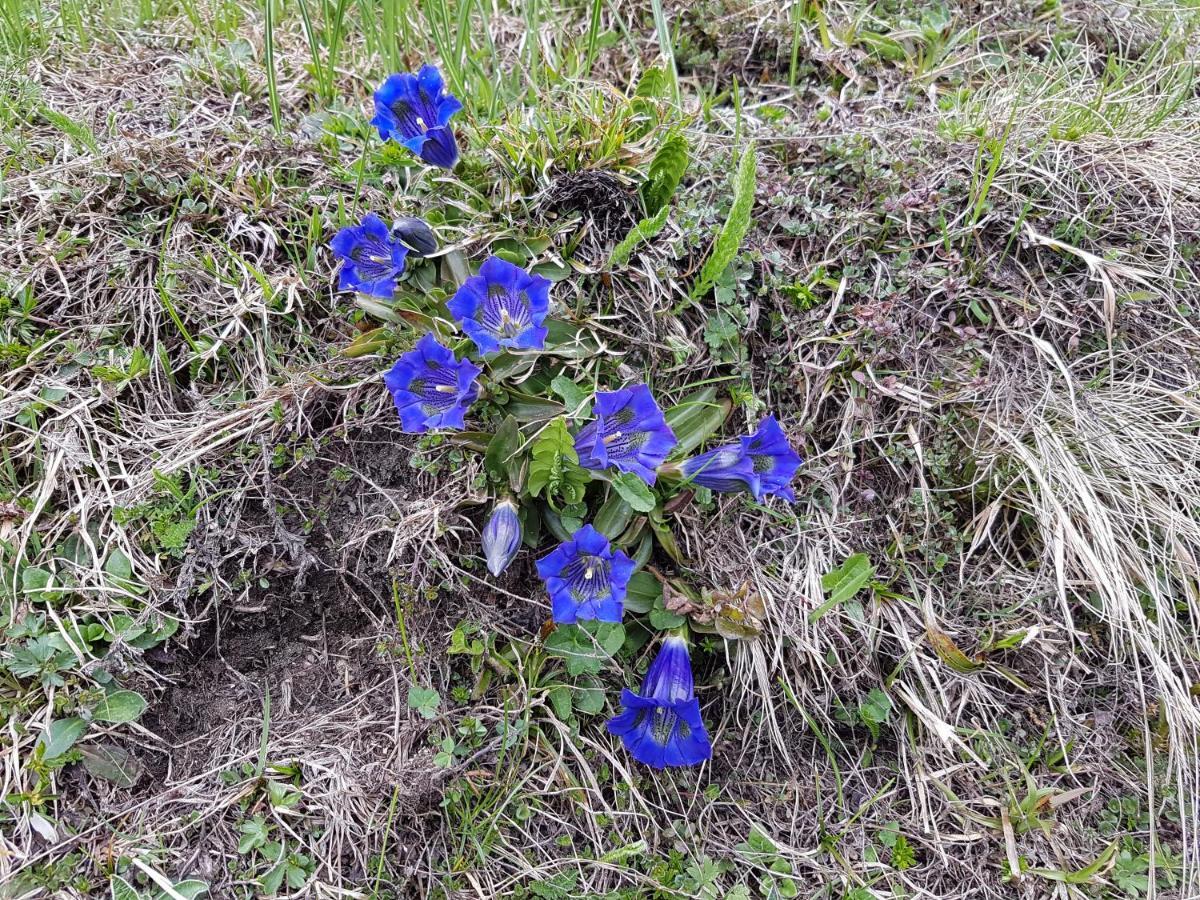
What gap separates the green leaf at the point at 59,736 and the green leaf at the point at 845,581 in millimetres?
1648

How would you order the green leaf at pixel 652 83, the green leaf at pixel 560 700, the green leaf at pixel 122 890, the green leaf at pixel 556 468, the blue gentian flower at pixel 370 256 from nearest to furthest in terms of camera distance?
the green leaf at pixel 122 890 → the green leaf at pixel 556 468 → the green leaf at pixel 560 700 → the blue gentian flower at pixel 370 256 → the green leaf at pixel 652 83

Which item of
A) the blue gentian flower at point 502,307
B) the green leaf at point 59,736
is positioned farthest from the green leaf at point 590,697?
the green leaf at point 59,736

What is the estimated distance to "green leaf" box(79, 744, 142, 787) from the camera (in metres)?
1.78

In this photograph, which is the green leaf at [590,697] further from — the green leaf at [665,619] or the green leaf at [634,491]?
the green leaf at [634,491]

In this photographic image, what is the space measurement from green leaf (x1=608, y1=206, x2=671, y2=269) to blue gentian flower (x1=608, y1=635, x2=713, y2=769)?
106 centimetres

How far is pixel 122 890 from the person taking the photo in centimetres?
169

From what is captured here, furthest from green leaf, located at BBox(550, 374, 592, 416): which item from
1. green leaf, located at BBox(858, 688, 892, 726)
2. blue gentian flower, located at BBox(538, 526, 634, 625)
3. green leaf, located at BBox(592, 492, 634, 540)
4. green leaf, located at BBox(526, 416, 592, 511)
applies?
green leaf, located at BBox(858, 688, 892, 726)

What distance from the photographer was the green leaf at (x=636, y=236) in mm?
2064

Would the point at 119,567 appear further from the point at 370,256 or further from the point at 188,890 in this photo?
the point at 370,256

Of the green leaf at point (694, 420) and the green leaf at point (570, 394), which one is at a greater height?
the green leaf at point (570, 394)

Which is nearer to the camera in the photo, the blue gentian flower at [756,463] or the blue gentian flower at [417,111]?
the blue gentian flower at [756,463]

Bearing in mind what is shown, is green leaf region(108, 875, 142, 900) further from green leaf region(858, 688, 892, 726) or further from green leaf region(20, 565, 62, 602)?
green leaf region(858, 688, 892, 726)

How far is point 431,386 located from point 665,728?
3.08ft

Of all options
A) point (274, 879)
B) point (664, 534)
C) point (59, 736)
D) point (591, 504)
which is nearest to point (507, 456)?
point (591, 504)
